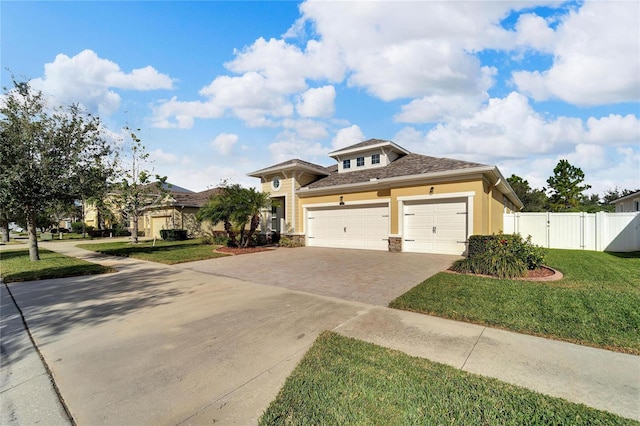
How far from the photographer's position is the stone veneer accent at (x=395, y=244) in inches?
522

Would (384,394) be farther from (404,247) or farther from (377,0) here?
(404,247)

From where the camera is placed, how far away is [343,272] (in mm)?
8922

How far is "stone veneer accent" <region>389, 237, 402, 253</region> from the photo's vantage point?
13258 millimetres

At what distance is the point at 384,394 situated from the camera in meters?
2.66

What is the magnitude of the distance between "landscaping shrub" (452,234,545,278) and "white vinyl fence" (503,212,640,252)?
8.31m

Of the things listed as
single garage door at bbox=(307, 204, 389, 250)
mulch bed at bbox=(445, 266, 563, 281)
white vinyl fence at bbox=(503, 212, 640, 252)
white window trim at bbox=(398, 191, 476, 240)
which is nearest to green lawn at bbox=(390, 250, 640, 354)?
mulch bed at bbox=(445, 266, 563, 281)

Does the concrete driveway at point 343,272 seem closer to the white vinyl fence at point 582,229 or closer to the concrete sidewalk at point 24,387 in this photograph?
the concrete sidewalk at point 24,387

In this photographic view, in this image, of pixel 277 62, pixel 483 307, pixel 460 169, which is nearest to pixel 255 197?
pixel 277 62

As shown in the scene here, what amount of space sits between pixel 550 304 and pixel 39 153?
16.1 meters

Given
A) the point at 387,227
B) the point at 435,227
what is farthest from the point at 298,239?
the point at 435,227

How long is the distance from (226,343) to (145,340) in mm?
1213

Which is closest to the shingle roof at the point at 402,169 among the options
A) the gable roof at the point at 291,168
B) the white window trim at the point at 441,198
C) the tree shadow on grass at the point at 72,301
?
the gable roof at the point at 291,168

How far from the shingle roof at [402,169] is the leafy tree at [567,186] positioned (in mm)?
22937

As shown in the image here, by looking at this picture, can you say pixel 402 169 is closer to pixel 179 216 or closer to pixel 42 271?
pixel 42 271
